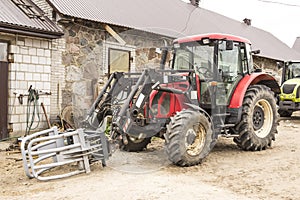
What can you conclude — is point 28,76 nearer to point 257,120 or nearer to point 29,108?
point 29,108

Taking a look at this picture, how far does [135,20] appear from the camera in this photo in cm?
1232

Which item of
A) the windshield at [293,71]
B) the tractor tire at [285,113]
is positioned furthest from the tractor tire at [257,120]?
the windshield at [293,71]

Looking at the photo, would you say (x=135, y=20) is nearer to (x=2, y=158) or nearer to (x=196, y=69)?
(x=196, y=69)

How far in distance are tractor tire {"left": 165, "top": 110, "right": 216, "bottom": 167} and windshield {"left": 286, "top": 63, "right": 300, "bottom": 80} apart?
988 cm

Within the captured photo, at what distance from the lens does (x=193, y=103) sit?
20.4ft

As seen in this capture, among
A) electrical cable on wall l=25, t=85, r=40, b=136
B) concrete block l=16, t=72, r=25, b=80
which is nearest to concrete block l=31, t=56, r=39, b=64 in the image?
concrete block l=16, t=72, r=25, b=80

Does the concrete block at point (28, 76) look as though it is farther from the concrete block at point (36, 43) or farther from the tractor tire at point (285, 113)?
the tractor tire at point (285, 113)

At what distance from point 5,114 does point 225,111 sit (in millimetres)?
5046

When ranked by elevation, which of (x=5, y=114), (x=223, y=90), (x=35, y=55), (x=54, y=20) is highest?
(x=54, y=20)

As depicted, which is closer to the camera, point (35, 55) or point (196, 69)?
point (196, 69)

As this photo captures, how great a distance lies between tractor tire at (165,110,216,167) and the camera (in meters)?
5.34

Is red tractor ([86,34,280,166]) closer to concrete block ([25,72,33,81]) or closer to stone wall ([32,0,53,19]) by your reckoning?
concrete block ([25,72,33,81])

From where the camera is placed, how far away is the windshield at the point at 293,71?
14443 millimetres

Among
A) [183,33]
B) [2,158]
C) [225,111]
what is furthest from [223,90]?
[183,33]
